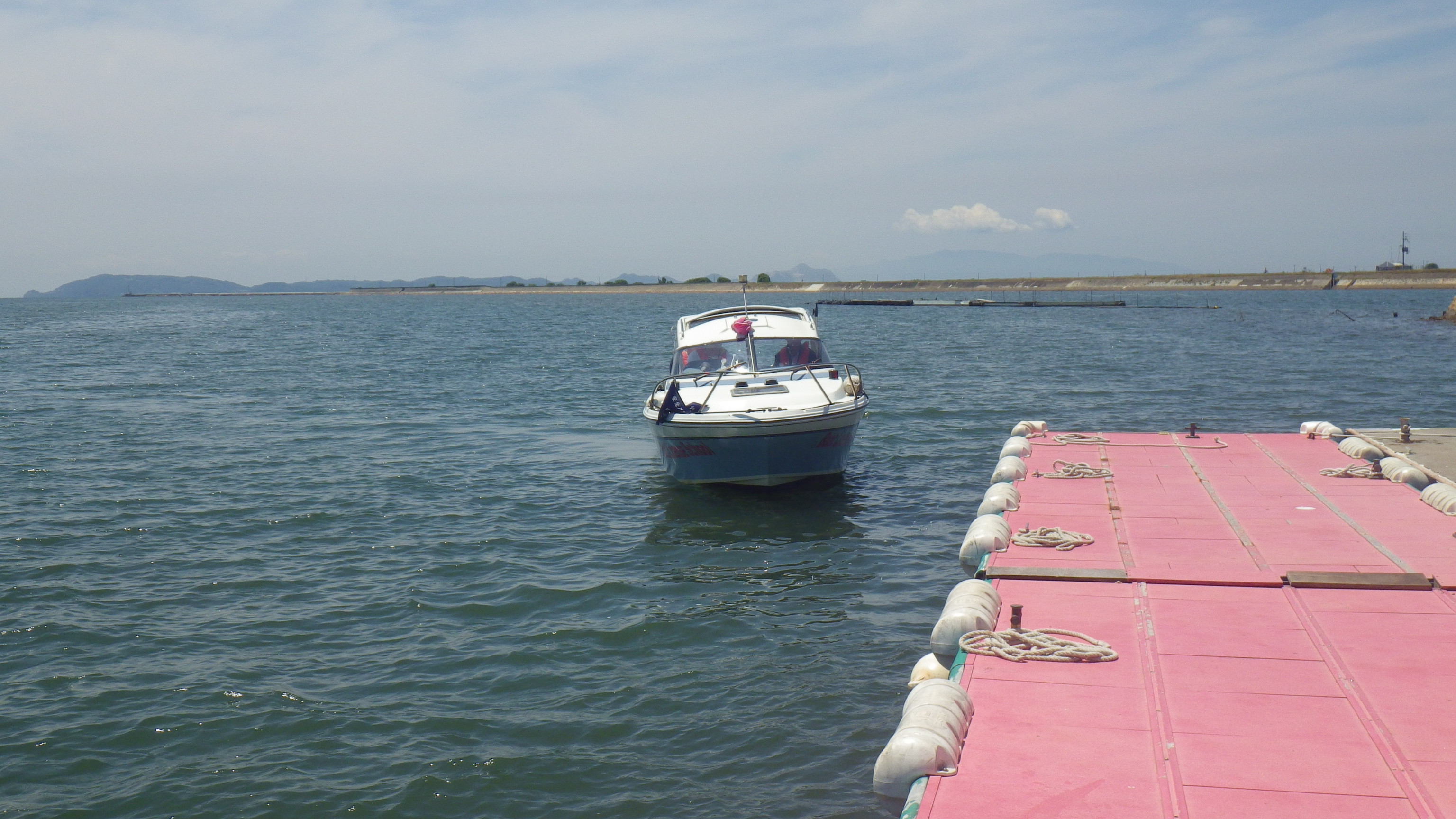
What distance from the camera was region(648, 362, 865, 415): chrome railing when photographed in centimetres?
1555

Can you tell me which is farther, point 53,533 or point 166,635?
point 53,533

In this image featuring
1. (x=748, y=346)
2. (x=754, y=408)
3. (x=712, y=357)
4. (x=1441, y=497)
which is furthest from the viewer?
(x=712, y=357)

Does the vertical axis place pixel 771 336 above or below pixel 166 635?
above

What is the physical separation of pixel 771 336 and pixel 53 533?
11096mm

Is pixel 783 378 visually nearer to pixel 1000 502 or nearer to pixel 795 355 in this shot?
pixel 795 355

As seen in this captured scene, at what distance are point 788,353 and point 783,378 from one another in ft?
3.14

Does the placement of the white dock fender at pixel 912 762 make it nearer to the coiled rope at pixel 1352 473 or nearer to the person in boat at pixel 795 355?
the coiled rope at pixel 1352 473

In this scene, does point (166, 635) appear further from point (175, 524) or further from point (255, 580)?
point (175, 524)

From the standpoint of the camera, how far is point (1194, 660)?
7312 mm

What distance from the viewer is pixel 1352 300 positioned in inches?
4031

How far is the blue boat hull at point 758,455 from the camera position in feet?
49.2

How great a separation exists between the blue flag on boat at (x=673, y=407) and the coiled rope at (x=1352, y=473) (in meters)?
8.69

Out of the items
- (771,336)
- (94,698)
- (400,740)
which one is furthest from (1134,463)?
(94,698)

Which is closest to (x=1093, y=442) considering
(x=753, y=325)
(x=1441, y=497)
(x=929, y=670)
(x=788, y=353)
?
(x=788, y=353)
